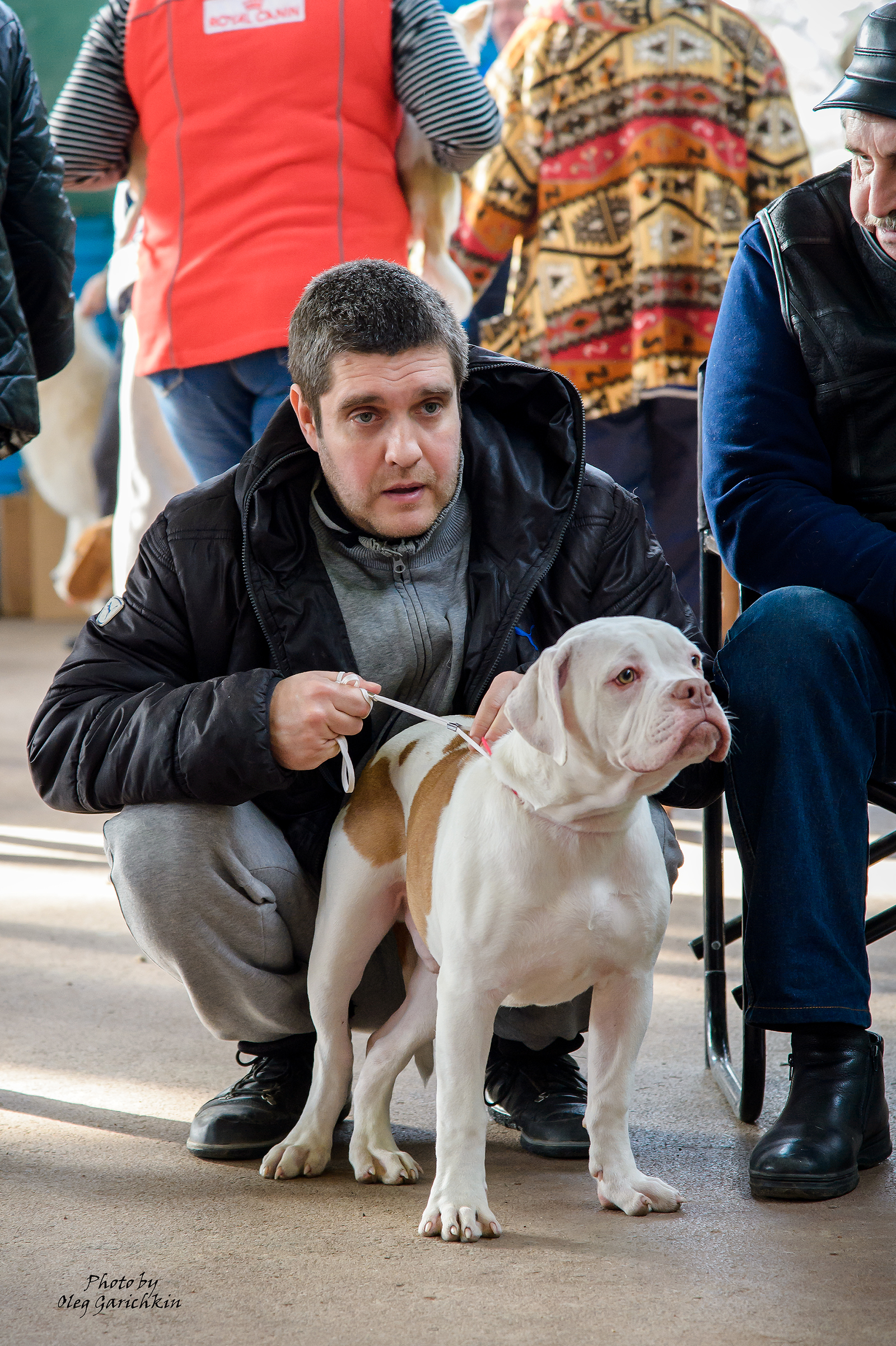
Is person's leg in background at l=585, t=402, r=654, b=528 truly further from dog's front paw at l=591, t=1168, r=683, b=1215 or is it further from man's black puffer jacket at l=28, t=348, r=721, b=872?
dog's front paw at l=591, t=1168, r=683, b=1215

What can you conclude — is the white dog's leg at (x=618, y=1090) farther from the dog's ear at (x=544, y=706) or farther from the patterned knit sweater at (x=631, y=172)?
the patterned knit sweater at (x=631, y=172)

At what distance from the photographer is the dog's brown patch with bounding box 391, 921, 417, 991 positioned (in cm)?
185

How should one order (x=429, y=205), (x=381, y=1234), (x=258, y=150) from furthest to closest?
(x=429, y=205), (x=258, y=150), (x=381, y=1234)

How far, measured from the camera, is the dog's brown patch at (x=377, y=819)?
68.9 inches

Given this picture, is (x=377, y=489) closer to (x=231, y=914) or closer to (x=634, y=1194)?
(x=231, y=914)

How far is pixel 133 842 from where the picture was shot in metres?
1.78

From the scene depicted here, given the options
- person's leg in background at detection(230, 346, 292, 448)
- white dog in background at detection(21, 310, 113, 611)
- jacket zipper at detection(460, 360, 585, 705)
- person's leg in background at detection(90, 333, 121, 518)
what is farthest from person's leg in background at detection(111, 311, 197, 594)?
person's leg in background at detection(90, 333, 121, 518)

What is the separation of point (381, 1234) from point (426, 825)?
455 mm

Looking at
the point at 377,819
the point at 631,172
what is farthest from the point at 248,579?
the point at 631,172

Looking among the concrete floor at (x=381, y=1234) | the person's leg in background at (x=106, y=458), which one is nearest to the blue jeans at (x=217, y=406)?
the concrete floor at (x=381, y=1234)

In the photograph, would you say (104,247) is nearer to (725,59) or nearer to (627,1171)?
(725,59)

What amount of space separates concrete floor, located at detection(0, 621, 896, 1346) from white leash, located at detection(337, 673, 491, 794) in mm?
493

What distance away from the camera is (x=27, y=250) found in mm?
2260

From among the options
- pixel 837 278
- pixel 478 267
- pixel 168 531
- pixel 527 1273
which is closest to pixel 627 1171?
pixel 527 1273
